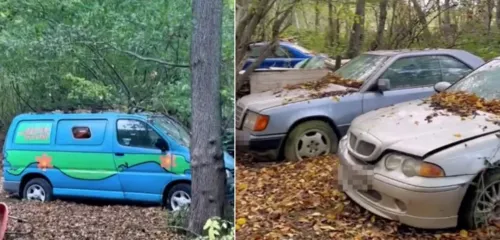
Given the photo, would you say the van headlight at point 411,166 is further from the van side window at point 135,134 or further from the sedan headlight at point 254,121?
the van side window at point 135,134

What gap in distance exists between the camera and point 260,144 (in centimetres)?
192

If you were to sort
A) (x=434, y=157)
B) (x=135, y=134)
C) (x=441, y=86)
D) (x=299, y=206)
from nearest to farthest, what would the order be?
(x=434, y=157), (x=441, y=86), (x=299, y=206), (x=135, y=134)

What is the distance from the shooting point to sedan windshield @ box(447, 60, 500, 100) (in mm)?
1818

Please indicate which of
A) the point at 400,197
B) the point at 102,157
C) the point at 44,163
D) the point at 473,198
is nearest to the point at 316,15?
the point at 400,197

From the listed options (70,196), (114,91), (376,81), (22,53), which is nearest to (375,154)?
(376,81)

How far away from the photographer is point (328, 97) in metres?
1.89

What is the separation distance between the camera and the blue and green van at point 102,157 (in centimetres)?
203

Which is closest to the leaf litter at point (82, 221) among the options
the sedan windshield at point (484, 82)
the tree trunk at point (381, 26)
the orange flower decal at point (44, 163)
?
the orange flower decal at point (44, 163)

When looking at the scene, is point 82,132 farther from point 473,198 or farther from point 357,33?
point 473,198

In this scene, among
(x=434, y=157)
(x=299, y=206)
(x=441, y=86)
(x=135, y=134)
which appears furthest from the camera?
(x=135, y=134)

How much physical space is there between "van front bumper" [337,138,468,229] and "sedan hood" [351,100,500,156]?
0.10m

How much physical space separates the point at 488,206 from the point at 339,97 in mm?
532

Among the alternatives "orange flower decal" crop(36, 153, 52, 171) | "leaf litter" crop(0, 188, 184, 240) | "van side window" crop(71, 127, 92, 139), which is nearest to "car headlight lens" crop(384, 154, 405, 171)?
"leaf litter" crop(0, 188, 184, 240)

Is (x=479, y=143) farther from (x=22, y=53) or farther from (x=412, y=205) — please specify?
(x=22, y=53)
